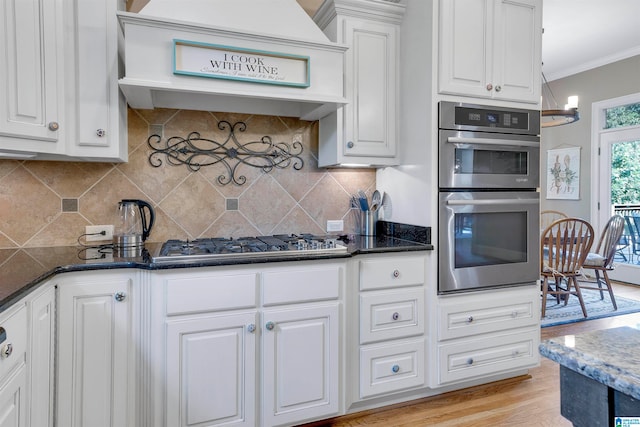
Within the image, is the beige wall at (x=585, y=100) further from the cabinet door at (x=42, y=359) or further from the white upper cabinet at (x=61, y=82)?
the cabinet door at (x=42, y=359)

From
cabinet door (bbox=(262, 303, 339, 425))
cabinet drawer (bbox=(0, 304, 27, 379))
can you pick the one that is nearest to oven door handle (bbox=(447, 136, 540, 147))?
cabinet door (bbox=(262, 303, 339, 425))

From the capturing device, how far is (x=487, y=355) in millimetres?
2350

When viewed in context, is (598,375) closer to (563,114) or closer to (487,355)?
(487,355)

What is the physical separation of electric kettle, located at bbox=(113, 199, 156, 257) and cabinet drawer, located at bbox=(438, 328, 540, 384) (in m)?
1.75

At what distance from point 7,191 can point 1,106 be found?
659mm

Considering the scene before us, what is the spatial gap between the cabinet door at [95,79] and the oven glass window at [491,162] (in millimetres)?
1821

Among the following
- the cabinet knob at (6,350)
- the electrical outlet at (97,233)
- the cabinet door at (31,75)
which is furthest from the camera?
the electrical outlet at (97,233)

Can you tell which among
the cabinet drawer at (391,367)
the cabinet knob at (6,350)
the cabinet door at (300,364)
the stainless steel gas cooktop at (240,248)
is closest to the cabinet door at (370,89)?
the stainless steel gas cooktop at (240,248)

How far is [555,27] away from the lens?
4039mm

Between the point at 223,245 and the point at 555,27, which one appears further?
the point at 555,27

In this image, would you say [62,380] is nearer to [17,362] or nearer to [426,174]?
[17,362]

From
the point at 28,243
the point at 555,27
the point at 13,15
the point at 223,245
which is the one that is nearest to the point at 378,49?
the point at 223,245

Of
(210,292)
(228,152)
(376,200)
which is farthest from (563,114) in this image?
(210,292)

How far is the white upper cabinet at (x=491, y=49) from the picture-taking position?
2.20 meters
